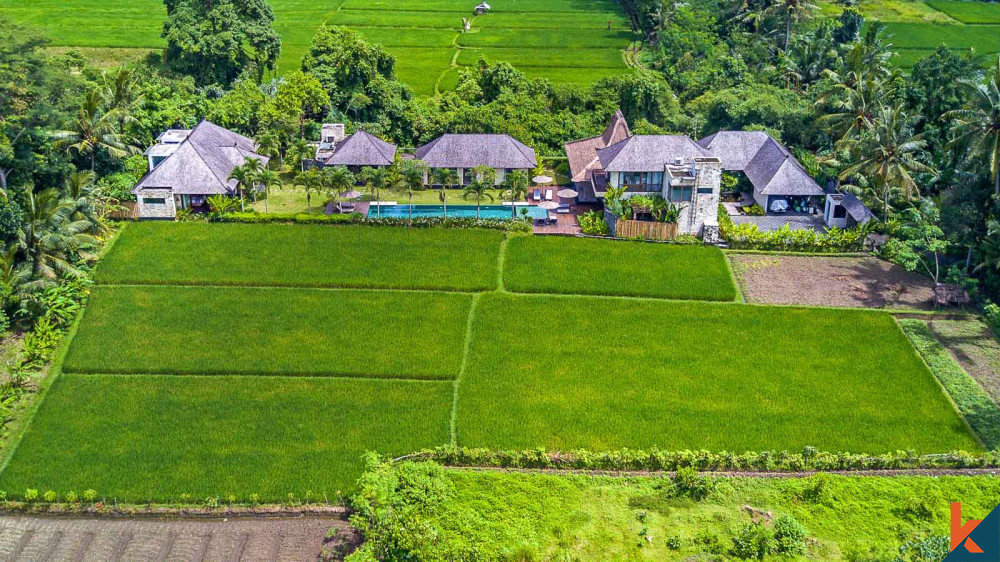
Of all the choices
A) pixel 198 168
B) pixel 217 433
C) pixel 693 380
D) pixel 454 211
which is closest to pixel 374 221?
pixel 454 211

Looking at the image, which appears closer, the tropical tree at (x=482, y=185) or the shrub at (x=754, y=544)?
the shrub at (x=754, y=544)

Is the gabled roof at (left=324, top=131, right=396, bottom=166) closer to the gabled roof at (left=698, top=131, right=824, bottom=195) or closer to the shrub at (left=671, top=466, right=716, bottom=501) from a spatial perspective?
the gabled roof at (left=698, top=131, right=824, bottom=195)

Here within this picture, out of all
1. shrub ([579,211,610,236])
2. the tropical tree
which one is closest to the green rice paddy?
shrub ([579,211,610,236])

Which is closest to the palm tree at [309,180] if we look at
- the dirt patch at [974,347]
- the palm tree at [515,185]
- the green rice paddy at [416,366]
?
the green rice paddy at [416,366]

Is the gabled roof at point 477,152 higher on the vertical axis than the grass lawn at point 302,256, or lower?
higher

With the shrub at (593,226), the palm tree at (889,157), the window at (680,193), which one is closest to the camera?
the palm tree at (889,157)

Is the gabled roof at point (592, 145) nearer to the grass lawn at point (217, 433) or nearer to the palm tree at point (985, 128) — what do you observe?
the palm tree at point (985, 128)

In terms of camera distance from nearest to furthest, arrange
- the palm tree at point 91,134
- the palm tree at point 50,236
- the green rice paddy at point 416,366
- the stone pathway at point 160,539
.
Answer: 1. the stone pathway at point 160,539
2. the green rice paddy at point 416,366
3. the palm tree at point 50,236
4. the palm tree at point 91,134
